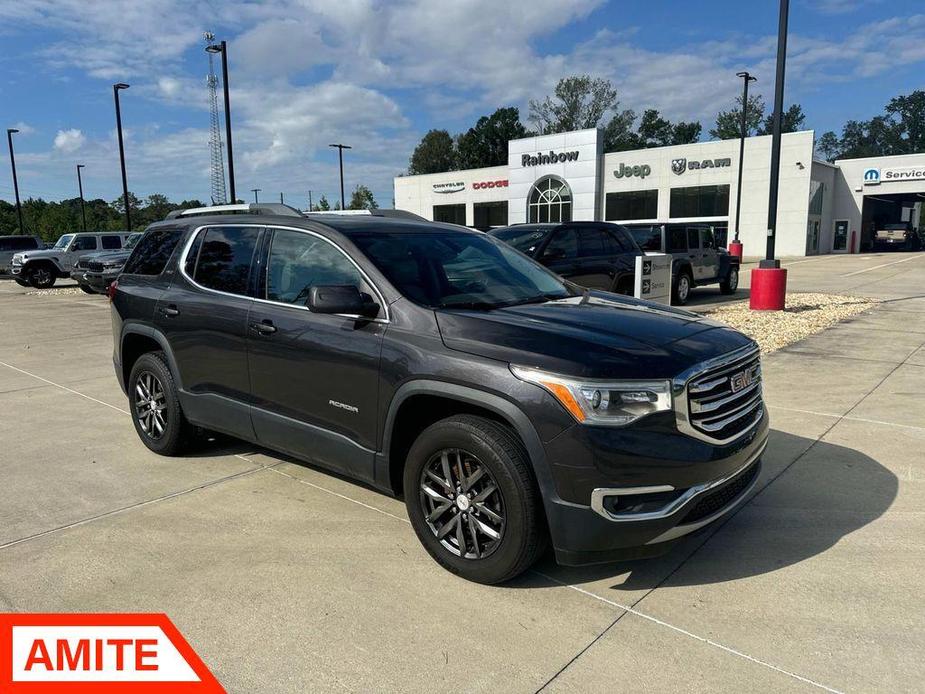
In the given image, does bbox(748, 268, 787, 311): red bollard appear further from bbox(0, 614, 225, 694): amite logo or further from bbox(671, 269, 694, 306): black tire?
bbox(0, 614, 225, 694): amite logo

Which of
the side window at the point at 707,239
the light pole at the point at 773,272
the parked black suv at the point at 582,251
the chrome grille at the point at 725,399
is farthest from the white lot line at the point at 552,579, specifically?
the side window at the point at 707,239

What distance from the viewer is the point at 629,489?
113 inches

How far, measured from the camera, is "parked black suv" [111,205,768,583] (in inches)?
114

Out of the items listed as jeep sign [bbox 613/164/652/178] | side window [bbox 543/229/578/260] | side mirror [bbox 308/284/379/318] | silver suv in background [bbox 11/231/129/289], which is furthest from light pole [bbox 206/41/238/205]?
jeep sign [bbox 613/164/652/178]

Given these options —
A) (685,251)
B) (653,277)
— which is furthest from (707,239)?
(653,277)

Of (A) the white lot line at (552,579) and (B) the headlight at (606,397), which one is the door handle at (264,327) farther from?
(B) the headlight at (606,397)

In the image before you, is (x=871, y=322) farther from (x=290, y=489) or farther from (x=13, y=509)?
(x=13, y=509)

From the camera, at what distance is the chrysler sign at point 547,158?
48156 mm

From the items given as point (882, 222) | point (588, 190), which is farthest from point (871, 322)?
point (882, 222)

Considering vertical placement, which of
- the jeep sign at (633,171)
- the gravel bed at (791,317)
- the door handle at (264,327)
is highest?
the jeep sign at (633,171)

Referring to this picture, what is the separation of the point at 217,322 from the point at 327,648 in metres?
2.38

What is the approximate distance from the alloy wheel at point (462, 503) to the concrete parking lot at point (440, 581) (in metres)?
0.21

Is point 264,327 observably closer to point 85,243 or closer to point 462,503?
point 462,503

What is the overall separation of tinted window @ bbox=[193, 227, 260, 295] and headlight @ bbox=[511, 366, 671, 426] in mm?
2320
